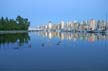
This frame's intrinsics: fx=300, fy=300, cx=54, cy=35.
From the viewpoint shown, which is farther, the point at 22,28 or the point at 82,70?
the point at 22,28

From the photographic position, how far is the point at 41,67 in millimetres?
16516

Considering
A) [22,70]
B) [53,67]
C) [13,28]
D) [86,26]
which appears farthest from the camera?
[86,26]

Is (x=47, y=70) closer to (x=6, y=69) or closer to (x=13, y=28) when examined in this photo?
(x=6, y=69)

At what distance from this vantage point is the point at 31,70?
1542 cm

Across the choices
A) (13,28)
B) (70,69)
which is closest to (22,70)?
(70,69)

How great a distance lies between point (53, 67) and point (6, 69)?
101 inches

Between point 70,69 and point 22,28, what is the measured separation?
340 feet

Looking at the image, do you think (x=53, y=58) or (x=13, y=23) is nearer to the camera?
(x=53, y=58)

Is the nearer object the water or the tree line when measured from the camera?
the water

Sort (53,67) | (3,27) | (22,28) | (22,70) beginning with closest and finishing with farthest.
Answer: (22,70)
(53,67)
(3,27)
(22,28)

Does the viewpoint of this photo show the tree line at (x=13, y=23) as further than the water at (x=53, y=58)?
Yes

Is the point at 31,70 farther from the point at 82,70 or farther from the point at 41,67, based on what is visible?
the point at 82,70

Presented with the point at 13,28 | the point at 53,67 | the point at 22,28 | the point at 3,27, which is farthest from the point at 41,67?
the point at 22,28

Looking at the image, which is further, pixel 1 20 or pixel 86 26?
pixel 86 26
